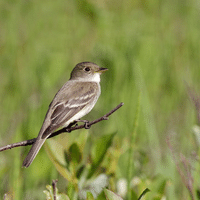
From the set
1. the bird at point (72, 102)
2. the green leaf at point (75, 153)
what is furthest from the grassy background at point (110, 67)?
the green leaf at point (75, 153)

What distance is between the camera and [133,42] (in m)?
6.70

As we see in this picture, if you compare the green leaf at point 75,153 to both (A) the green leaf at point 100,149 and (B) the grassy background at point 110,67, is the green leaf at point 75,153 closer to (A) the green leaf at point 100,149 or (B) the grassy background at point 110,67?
(A) the green leaf at point 100,149

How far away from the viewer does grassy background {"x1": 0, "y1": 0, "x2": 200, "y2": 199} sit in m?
3.93

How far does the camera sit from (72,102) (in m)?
3.49

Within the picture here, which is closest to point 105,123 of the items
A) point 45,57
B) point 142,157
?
point 45,57

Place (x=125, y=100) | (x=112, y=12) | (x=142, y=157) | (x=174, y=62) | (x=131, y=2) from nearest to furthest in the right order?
1. (x=142, y=157)
2. (x=125, y=100)
3. (x=174, y=62)
4. (x=112, y=12)
5. (x=131, y=2)

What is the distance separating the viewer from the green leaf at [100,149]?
90.9 inches

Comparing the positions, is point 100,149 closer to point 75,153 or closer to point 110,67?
point 75,153

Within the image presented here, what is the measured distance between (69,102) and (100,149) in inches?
45.4

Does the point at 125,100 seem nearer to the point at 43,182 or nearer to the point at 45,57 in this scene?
the point at 45,57

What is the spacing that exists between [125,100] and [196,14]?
11.4ft

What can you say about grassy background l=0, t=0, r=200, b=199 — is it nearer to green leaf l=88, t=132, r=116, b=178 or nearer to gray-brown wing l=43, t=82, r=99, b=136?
gray-brown wing l=43, t=82, r=99, b=136

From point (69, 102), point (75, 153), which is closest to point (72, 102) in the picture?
A: point (69, 102)

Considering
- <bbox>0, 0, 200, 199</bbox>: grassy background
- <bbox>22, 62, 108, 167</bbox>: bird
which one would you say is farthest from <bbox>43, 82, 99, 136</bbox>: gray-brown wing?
<bbox>0, 0, 200, 199</bbox>: grassy background
